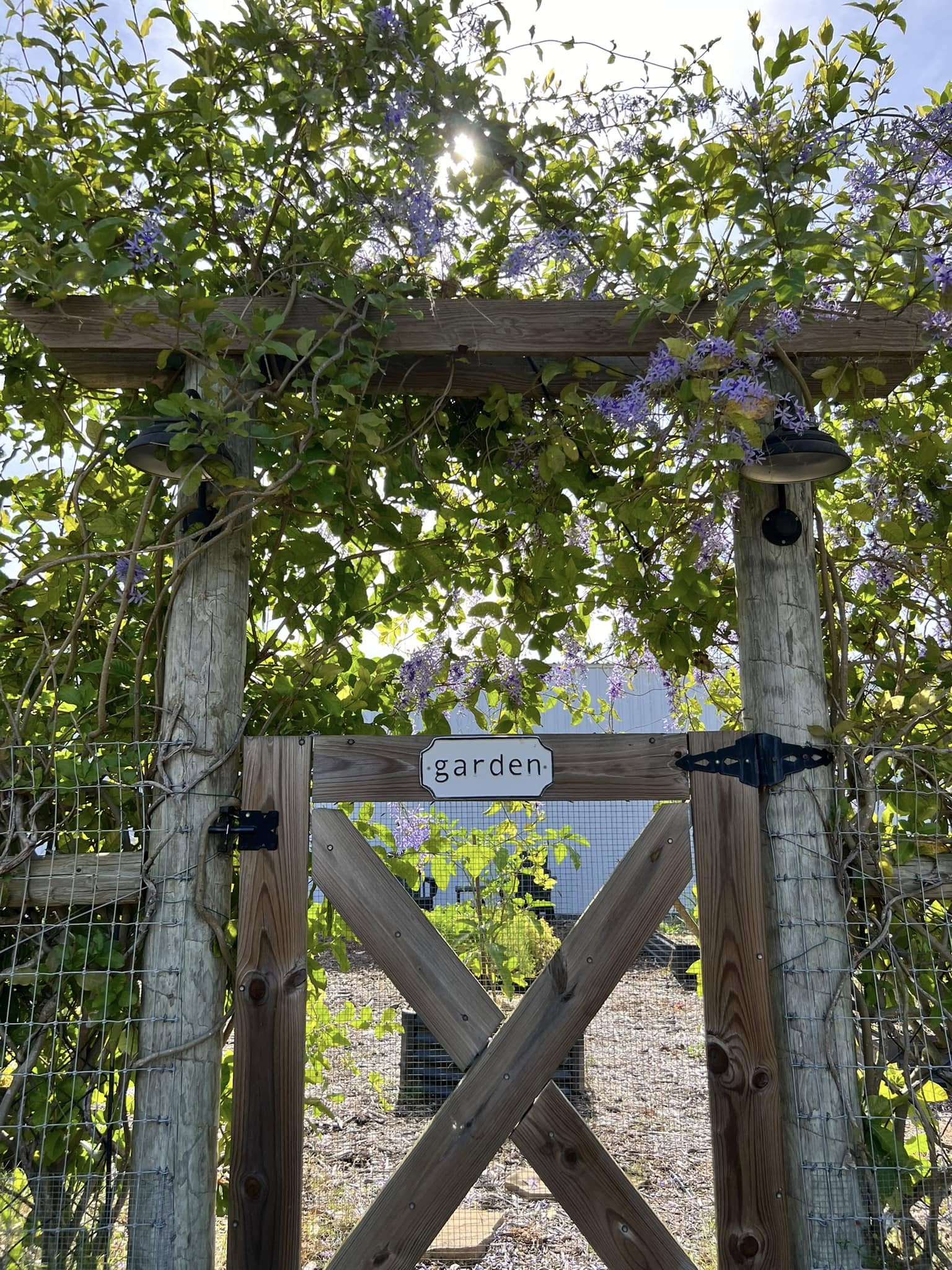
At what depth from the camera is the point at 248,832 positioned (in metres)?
2.13

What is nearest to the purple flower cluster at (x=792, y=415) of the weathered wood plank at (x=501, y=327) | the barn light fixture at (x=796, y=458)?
the barn light fixture at (x=796, y=458)

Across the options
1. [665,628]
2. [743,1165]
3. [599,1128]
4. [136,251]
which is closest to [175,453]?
[136,251]

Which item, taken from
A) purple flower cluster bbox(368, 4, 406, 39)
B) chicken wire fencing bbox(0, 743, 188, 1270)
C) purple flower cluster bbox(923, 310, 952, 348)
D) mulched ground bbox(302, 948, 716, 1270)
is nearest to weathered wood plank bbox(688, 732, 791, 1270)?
mulched ground bbox(302, 948, 716, 1270)

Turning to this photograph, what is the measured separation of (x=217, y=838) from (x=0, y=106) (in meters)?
1.94

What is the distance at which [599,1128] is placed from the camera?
12.1 feet

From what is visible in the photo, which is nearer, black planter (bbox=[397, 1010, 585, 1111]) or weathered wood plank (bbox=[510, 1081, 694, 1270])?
weathered wood plank (bbox=[510, 1081, 694, 1270])

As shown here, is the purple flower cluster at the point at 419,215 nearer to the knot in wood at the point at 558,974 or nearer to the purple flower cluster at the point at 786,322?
the purple flower cluster at the point at 786,322

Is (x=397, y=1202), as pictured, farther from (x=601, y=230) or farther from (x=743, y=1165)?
(x=601, y=230)

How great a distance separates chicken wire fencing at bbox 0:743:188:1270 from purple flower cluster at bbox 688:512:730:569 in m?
1.42

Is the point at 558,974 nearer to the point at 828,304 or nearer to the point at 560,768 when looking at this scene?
the point at 560,768

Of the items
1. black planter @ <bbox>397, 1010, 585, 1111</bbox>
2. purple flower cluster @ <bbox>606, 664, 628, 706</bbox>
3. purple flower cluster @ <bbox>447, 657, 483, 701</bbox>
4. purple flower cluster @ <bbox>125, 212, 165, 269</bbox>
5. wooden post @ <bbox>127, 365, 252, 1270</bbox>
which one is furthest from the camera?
purple flower cluster @ <bbox>606, 664, 628, 706</bbox>

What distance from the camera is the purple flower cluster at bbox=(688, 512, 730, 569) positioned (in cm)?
242

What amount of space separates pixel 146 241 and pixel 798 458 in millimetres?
1567

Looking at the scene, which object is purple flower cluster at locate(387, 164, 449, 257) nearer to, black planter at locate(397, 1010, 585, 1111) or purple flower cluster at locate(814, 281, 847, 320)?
purple flower cluster at locate(814, 281, 847, 320)
